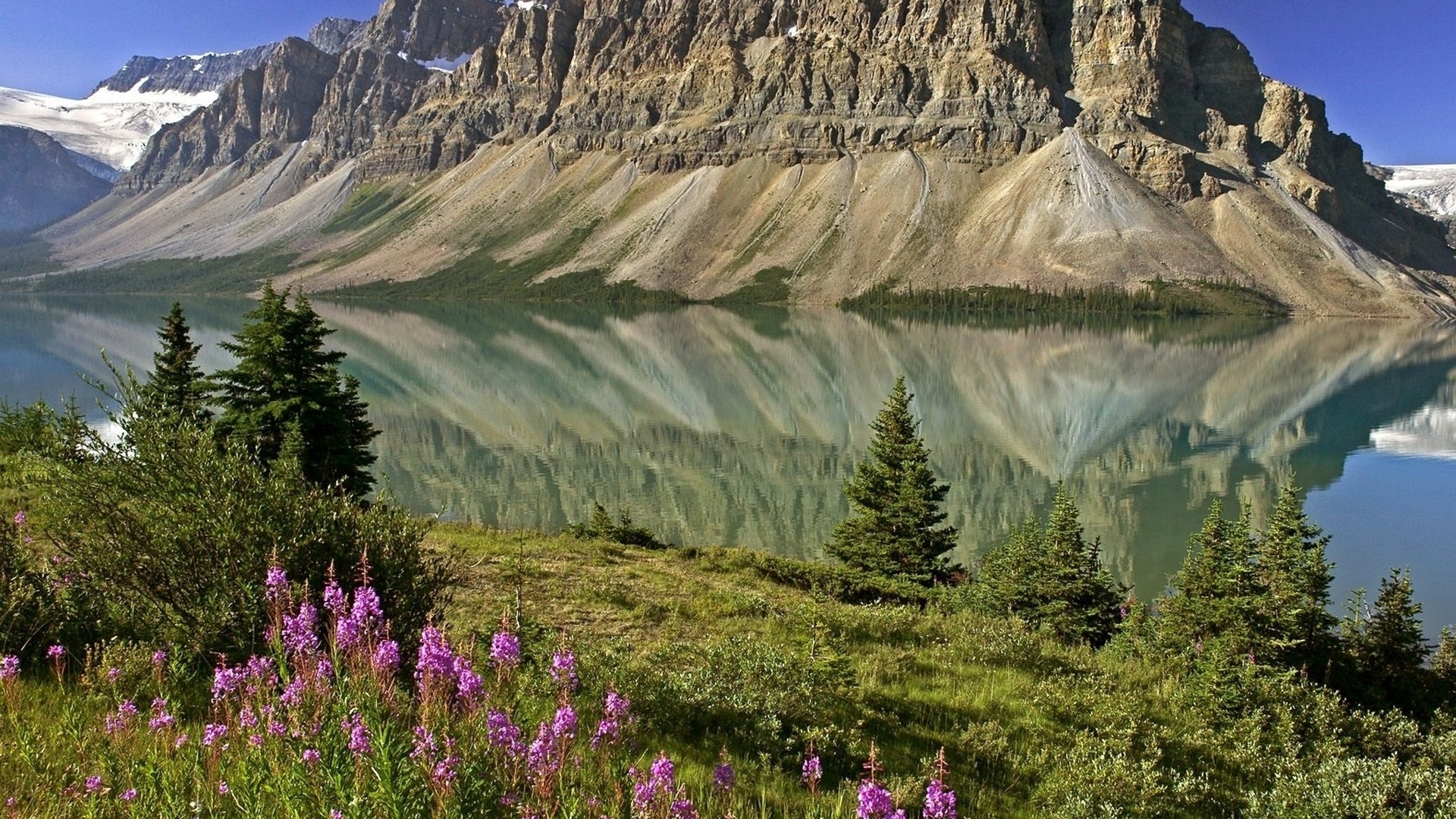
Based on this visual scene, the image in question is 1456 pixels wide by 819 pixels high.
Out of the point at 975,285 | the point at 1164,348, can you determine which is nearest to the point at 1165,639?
the point at 1164,348

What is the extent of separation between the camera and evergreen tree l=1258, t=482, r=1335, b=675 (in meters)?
13.3

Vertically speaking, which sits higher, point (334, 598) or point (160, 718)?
point (334, 598)

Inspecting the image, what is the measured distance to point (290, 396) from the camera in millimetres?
20516

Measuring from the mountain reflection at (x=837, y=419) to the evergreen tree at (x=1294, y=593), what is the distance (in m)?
10.6

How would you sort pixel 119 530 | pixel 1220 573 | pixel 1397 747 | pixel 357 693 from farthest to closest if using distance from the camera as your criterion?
pixel 1220 573
pixel 1397 747
pixel 119 530
pixel 357 693

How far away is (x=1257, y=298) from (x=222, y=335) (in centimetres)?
18582

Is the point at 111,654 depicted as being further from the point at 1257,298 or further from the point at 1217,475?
the point at 1257,298

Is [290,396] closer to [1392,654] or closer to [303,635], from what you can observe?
[303,635]

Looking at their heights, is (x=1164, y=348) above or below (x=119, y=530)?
above

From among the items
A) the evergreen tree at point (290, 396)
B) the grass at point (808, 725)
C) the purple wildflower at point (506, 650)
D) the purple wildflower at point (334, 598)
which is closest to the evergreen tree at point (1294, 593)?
the grass at point (808, 725)

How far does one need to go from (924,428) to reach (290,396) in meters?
41.8

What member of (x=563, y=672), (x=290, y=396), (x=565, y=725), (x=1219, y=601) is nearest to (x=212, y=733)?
(x=563, y=672)

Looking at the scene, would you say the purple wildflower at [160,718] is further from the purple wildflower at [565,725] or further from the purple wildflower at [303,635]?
the purple wildflower at [565,725]

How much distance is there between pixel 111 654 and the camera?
222 inches
